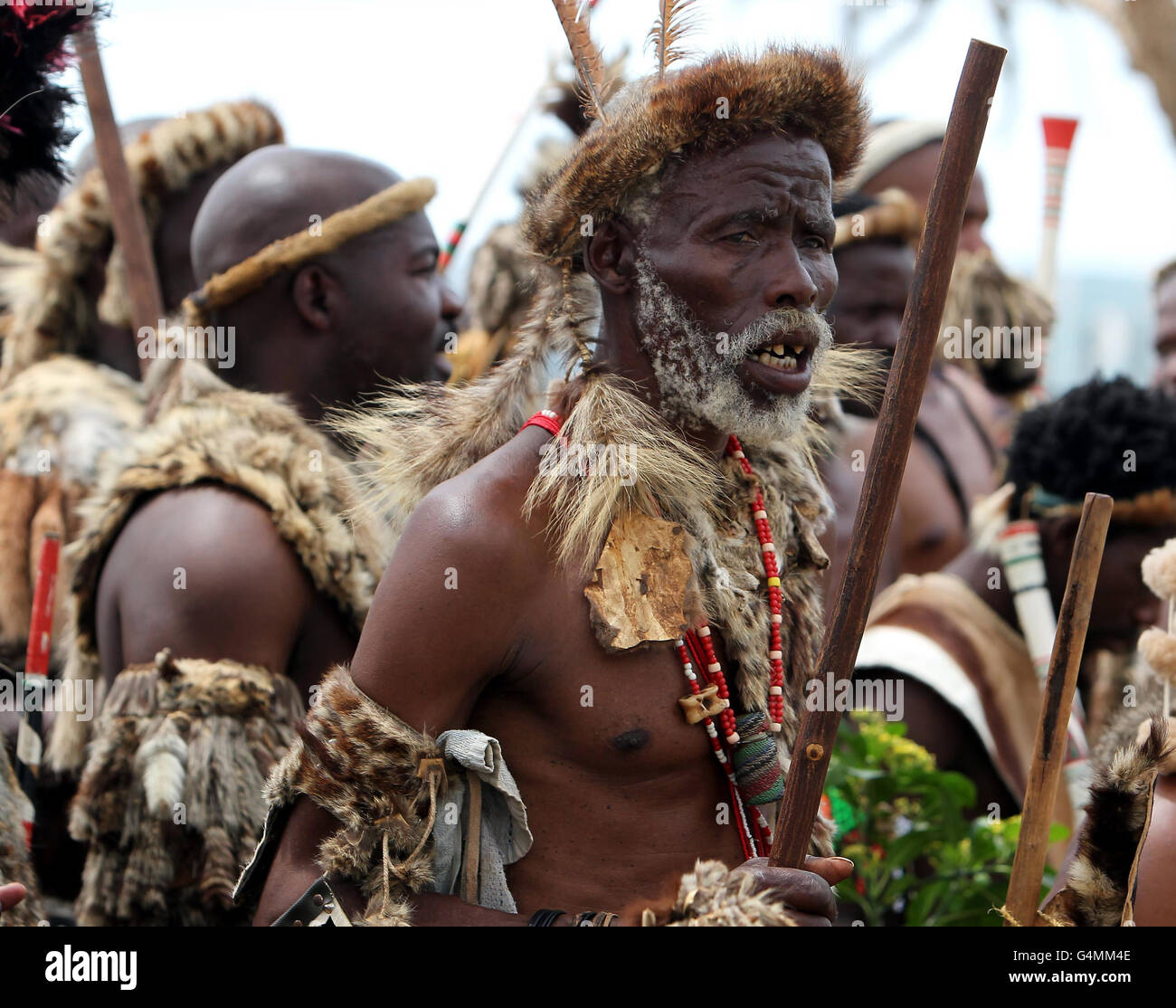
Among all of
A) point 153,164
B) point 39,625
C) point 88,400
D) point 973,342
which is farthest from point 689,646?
point 973,342

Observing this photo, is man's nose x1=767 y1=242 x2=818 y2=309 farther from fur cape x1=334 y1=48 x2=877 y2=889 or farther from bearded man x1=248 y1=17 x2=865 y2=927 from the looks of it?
fur cape x1=334 y1=48 x2=877 y2=889

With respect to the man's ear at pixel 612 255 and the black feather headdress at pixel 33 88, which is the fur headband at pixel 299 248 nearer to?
the black feather headdress at pixel 33 88

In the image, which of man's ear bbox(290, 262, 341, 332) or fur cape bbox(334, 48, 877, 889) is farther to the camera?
man's ear bbox(290, 262, 341, 332)

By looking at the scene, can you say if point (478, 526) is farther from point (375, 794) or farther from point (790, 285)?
point (790, 285)

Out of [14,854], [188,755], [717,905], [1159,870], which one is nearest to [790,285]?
[717,905]

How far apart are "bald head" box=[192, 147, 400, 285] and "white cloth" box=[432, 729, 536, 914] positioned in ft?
7.10

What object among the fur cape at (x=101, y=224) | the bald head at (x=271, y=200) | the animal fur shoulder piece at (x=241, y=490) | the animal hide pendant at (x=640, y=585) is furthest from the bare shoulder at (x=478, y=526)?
the fur cape at (x=101, y=224)

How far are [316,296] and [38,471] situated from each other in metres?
1.28

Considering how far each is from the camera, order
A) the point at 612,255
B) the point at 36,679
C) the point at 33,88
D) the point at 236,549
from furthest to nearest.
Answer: the point at 36,679
the point at 236,549
the point at 33,88
the point at 612,255

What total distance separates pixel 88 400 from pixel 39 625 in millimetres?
1379

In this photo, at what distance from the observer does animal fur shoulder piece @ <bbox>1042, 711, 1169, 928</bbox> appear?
2.47 metres

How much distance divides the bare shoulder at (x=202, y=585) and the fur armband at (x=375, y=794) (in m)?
0.97

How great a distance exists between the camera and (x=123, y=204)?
4.63m

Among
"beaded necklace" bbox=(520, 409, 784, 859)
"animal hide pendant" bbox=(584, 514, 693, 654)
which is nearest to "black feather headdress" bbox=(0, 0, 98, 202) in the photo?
"beaded necklace" bbox=(520, 409, 784, 859)
